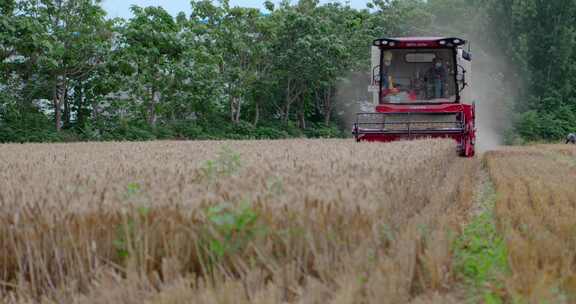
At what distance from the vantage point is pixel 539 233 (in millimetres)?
5102

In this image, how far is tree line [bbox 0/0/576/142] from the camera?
84.0 ft

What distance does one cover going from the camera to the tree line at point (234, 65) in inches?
1008

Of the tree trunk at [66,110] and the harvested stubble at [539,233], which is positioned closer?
the harvested stubble at [539,233]

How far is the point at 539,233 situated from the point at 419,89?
11.8 meters

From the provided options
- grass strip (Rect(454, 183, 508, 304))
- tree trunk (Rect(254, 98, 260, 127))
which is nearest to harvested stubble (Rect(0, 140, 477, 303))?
grass strip (Rect(454, 183, 508, 304))

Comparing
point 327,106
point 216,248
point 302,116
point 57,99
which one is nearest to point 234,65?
point 302,116

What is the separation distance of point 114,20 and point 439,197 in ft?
78.7

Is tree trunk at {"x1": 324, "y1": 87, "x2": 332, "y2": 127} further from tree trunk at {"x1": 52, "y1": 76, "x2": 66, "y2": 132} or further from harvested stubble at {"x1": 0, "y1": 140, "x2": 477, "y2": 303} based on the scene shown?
harvested stubble at {"x1": 0, "y1": 140, "x2": 477, "y2": 303}

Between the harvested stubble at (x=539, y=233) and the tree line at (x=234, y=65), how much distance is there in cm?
1875

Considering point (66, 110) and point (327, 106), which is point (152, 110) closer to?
point (66, 110)

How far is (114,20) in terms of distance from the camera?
2870 centimetres

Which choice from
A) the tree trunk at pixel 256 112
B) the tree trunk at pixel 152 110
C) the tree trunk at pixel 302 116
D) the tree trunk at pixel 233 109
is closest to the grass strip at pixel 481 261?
the tree trunk at pixel 152 110

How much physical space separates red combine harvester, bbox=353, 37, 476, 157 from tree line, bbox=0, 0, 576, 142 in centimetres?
1237

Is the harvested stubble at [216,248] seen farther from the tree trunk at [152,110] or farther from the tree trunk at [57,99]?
the tree trunk at [152,110]
